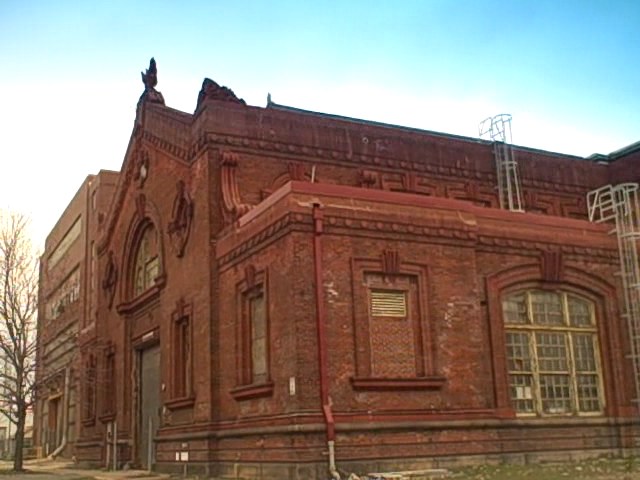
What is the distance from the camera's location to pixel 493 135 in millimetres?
29781

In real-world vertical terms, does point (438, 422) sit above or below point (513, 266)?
below

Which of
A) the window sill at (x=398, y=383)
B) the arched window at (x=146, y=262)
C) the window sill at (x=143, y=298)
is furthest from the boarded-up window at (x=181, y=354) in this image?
the window sill at (x=398, y=383)

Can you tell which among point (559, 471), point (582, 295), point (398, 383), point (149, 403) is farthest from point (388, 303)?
point (149, 403)

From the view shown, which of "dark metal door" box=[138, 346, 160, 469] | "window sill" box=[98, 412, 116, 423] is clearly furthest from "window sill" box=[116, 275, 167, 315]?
"window sill" box=[98, 412, 116, 423]

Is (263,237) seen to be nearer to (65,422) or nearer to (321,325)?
(321,325)

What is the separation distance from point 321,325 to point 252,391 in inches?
113

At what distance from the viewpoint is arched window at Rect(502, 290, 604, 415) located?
21250mm

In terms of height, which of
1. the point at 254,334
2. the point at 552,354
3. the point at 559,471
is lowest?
the point at 559,471

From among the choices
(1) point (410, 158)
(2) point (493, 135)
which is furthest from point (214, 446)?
(2) point (493, 135)

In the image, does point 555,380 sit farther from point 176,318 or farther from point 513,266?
point 176,318

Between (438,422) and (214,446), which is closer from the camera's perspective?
(438,422)

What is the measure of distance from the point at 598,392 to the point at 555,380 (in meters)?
1.44

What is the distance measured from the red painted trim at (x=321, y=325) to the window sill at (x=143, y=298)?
962 cm

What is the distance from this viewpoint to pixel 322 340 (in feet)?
59.5
